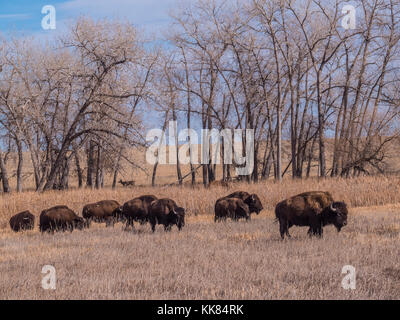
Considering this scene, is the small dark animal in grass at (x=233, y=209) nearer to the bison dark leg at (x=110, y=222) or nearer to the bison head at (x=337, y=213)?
the bison dark leg at (x=110, y=222)

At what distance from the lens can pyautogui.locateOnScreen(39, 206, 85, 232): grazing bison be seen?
14383 mm

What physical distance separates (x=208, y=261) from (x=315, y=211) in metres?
3.44

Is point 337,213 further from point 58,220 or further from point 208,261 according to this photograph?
point 58,220

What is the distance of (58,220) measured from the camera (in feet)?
47.3

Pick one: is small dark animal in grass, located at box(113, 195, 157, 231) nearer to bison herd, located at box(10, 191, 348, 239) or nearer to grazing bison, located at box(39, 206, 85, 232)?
bison herd, located at box(10, 191, 348, 239)

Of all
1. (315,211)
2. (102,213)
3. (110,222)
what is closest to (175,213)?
(110,222)

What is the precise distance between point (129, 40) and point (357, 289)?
60.6ft

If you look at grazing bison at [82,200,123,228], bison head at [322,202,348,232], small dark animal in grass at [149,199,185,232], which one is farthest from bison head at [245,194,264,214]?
bison head at [322,202,348,232]

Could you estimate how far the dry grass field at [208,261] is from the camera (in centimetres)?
702

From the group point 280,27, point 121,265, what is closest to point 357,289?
point 121,265

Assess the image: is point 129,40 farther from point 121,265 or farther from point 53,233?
point 121,265

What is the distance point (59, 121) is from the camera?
105 feet

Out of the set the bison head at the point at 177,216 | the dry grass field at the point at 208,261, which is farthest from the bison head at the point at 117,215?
the bison head at the point at 177,216

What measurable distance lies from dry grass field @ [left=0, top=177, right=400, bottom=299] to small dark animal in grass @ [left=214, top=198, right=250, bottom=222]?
69 cm
